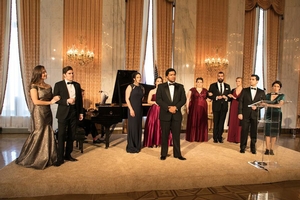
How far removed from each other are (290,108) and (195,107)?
454 cm

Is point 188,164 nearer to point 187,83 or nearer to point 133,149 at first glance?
point 133,149

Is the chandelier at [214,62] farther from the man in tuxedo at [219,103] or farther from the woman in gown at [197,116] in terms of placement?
the woman in gown at [197,116]

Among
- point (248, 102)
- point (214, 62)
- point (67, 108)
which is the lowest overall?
point (67, 108)

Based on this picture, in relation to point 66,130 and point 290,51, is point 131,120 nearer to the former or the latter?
point 66,130

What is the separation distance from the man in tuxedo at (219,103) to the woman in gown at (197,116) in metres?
0.22

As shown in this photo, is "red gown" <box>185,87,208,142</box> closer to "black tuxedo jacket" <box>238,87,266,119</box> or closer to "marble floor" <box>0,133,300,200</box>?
"black tuxedo jacket" <box>238,87,266,119</box>

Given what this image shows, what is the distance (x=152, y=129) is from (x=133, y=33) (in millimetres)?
3462

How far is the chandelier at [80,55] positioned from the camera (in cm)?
700

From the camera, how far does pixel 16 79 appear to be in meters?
7.22

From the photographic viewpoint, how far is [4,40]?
703cm

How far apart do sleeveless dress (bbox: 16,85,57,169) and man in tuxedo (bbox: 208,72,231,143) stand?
371cm

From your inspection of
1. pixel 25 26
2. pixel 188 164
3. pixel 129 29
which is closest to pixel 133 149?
pixel 188 164

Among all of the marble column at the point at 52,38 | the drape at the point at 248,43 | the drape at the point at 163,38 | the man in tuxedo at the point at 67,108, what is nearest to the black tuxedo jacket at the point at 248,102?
the man in tuxedo at the point at 67,108

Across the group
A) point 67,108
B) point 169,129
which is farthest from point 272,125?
point 67,108
